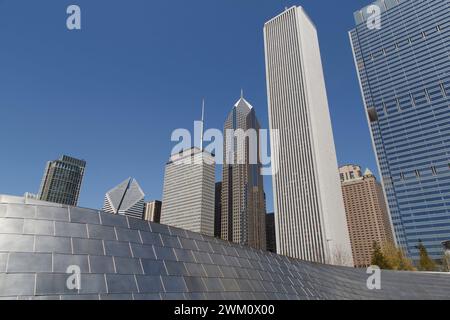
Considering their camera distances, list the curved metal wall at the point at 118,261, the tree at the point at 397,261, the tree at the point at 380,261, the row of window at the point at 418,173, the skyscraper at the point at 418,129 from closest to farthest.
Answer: the curved metal wall at the point at 118,261
the tree at the point at 397,261
the tree at the point at 380,261
the skyscraper at the point at 418,129
the row of window at the point at 418,173

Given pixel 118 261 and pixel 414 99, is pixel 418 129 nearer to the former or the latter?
→ pixel 414 99

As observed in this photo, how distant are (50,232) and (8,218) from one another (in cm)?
155

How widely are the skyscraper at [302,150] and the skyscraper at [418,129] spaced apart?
2628 inches

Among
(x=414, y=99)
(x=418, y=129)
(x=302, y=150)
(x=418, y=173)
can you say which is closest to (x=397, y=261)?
(x=302, y=150)

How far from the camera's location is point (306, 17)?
161 m

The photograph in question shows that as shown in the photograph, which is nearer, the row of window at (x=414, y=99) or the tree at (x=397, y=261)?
the tree at (x=397, y=261)

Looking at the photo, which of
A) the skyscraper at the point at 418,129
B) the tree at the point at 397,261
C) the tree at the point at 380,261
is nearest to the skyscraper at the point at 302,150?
the tree at the point at 380,261

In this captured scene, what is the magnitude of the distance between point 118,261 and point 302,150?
13254 cm

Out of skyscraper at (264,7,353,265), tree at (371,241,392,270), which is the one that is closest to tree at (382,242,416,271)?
tree at (371,241,392,270)

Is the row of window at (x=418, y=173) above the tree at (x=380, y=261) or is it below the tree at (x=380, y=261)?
above

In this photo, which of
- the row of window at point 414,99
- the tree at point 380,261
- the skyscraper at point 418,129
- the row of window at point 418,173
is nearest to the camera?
the tree at point 380,261

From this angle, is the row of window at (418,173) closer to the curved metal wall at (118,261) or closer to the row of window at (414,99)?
the row of window at (414,99)

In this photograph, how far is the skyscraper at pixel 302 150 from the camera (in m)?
126

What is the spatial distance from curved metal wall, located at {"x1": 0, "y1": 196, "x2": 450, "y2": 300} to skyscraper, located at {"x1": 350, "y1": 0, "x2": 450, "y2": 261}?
638ft
